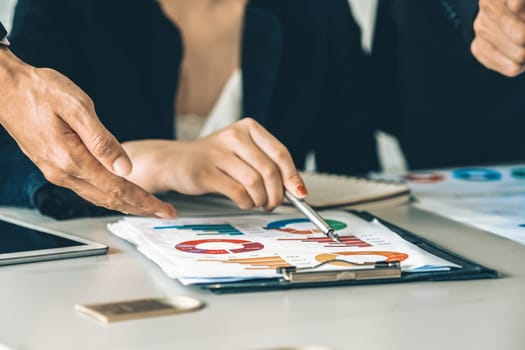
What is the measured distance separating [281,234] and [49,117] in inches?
9.1

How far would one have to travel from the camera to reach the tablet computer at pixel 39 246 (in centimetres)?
70

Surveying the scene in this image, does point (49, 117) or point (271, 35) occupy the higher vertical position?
point (271, 35)

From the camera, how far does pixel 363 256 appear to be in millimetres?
691

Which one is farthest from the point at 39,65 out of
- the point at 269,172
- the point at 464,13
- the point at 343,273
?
the point at 343,273

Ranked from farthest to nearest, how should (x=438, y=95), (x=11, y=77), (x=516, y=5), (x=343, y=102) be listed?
(x=438, y=95)
(x=343, y=102)
(x=516, y=5)
(x=11, y=77)

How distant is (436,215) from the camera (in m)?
0.93

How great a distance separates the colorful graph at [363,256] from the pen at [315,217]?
55 mm

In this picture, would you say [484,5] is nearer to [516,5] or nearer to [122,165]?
[516,5]

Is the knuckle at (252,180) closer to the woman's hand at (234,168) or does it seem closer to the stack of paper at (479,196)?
the woman's hand at (234,168)

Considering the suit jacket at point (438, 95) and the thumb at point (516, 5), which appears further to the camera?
the suit jacket at point (438, 95)

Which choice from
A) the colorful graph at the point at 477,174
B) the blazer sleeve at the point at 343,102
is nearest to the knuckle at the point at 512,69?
the colorful graph at the point at 477,174

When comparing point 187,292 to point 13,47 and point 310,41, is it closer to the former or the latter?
point 13,47

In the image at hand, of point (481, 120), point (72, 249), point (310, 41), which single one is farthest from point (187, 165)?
point (481, 120)

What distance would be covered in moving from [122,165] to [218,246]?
0.12 metres
